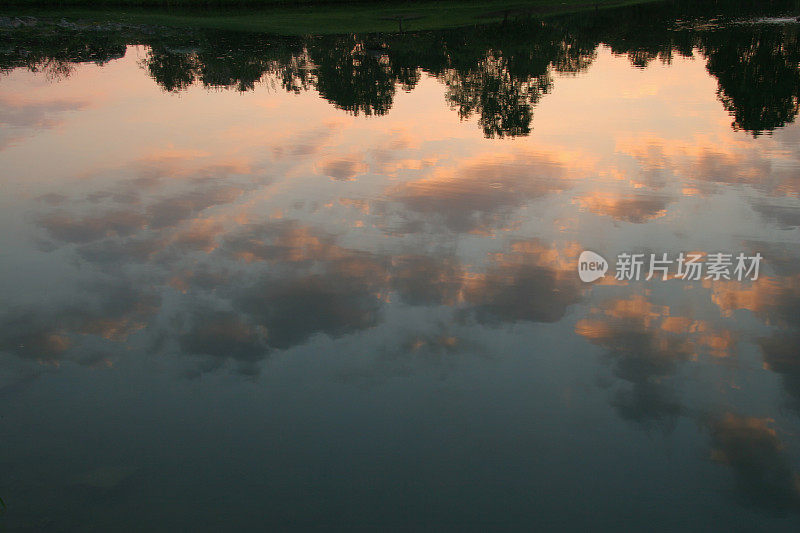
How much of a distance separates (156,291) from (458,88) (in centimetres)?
2528

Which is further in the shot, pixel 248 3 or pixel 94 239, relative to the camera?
pixel 248 3

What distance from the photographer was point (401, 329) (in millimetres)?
11789

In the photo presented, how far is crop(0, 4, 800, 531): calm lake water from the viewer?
Result: 8289 millimetres

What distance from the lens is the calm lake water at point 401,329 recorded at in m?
8.29

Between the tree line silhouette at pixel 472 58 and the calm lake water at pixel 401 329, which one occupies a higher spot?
the tree line silhouette at pixel 472 58

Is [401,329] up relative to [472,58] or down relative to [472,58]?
down

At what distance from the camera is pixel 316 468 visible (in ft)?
28.3

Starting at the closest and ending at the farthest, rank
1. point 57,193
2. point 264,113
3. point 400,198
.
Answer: point 400,198
point 57,193
point 264,113

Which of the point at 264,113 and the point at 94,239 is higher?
the point at 264,113

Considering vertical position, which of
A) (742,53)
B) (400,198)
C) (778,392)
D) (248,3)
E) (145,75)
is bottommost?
(778,392)

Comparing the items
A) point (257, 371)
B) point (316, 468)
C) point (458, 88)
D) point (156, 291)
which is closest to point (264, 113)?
point (458, 88)

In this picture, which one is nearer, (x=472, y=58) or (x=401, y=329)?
(x=401, y=329)

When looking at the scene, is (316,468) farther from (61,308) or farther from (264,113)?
(264,113)

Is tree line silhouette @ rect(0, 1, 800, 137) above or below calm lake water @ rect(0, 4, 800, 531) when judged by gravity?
above
